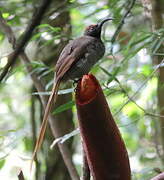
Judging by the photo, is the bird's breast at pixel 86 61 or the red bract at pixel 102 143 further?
the bird's breast at pixel 86 61

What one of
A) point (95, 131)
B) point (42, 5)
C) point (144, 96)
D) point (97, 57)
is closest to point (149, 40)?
point (97, 57)

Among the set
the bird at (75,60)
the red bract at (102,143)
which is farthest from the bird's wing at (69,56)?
the red bract at (102,143)

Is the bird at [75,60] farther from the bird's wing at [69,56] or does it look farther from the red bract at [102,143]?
the red bract at [102,143]

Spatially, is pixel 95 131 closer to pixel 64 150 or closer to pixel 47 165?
pixel 64 150

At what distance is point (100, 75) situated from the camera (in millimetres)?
2174

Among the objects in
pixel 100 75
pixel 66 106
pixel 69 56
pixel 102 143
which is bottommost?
pixel 100 75

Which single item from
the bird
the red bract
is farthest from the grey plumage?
the red bract

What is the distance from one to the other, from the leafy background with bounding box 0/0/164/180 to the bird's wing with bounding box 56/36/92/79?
0.28 ft

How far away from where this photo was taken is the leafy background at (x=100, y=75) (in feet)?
4.56

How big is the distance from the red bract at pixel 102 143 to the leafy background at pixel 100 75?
1.50ft

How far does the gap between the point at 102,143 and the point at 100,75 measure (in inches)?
57.6

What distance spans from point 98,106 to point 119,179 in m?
0.13

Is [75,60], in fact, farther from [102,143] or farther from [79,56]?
[102,143]

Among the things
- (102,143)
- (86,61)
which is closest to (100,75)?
(86,61)
